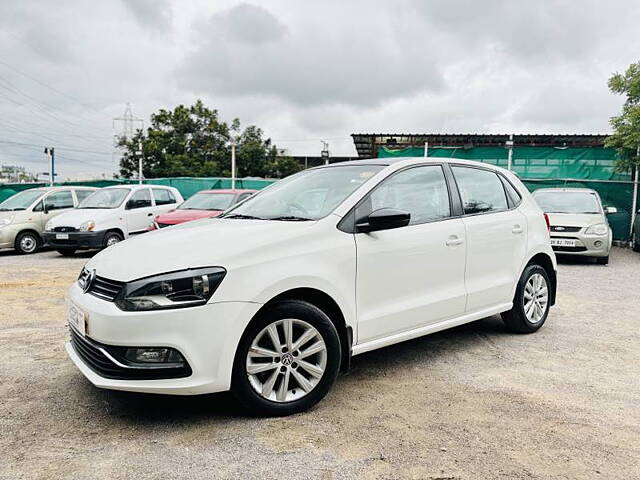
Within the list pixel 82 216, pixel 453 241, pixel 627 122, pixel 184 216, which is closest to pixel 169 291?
pixel 453 241

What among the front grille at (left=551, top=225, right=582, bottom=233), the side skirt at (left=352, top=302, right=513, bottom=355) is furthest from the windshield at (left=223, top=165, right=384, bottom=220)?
the front grille at (left=551, top=225, right=582, bottom=233)

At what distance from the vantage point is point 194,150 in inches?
1428

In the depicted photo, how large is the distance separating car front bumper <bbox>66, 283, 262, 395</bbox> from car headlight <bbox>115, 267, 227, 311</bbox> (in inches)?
1.6

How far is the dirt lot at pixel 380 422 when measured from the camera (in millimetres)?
2436

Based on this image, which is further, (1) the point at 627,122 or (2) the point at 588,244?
(1) the point at 627,122

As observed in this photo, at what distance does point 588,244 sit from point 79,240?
10.2 metres

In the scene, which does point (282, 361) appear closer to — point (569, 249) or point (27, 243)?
point (569, 249)

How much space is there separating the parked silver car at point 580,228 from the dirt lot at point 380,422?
5691 millimetres

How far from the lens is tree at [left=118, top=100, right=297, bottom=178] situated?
34.8 metres

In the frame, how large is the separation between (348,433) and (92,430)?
1.43 meters

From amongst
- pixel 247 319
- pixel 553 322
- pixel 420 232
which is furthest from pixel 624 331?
pixel 247 319

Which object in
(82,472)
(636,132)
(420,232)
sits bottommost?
(82,472)

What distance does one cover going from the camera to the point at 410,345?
4.42 meters

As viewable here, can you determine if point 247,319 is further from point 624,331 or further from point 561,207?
point 561,207
